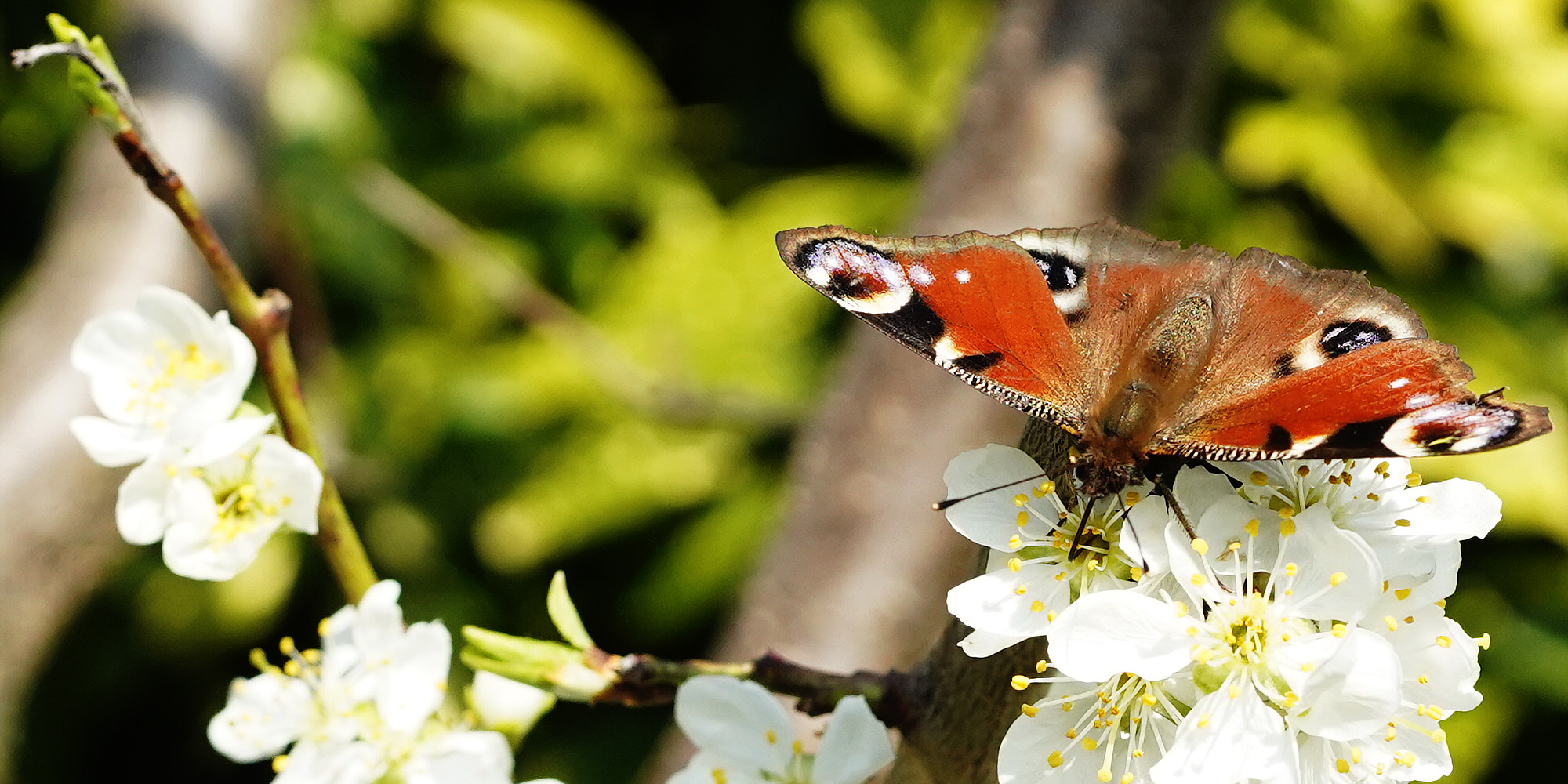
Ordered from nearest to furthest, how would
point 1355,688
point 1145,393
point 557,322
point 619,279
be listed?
1. point 1355,688
2. point 1145,393
3. point 557,322
4. point 619,279

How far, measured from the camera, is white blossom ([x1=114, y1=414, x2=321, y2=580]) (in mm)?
587

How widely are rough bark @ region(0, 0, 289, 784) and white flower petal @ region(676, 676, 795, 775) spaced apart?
78 cm

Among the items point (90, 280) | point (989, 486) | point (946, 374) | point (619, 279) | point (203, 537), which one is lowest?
point (946, 374)

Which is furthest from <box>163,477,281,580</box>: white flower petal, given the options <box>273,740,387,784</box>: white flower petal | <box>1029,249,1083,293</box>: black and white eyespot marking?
<box>1029,249,1083,293</box>: black and white eyespot marking

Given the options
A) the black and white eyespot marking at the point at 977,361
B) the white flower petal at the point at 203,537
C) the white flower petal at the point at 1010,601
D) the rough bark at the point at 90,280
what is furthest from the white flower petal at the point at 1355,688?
the rough bark at the point at 90,280

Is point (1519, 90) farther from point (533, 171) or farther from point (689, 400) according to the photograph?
point (533, 171)

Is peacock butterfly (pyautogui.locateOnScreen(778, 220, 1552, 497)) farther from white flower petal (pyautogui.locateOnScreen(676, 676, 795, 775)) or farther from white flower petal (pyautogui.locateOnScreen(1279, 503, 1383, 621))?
white flower petal (pyautogui.locateOnScreen(676, 676, 795, 775))

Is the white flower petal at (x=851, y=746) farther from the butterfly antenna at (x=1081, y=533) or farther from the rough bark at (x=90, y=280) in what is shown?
the rough bark at (x=90, y=280)

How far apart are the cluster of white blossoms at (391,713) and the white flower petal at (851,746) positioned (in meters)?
0.14

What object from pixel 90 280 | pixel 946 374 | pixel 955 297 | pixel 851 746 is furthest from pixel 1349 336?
pixel 90 280

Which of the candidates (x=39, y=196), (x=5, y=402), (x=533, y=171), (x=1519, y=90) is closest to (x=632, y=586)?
(x=533, y=171)

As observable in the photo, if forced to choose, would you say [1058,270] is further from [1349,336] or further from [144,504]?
[144,504]

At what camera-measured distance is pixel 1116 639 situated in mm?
476

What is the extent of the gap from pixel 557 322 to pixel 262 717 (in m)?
0.98
